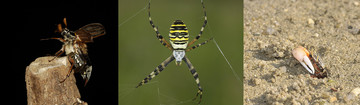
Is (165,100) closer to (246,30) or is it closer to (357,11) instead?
(246,30)

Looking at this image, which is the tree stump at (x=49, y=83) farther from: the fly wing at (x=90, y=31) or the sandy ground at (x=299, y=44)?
the sandy ground at (x=299, y=44)

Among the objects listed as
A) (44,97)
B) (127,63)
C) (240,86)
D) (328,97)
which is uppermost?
(127,63)

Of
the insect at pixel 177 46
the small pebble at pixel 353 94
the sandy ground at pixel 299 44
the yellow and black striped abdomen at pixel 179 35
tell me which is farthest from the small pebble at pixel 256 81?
the yellow and black striped abdomen at pixel 179 35

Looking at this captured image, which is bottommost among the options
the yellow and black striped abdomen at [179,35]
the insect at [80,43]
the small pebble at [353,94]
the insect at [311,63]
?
the small pebble at [353,94]

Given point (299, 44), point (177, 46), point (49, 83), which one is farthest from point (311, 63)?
point (49, 83)

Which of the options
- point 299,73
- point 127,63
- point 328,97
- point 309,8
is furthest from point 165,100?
point 309,8

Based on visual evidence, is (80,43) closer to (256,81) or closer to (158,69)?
(158,69)
